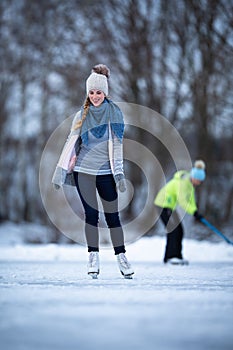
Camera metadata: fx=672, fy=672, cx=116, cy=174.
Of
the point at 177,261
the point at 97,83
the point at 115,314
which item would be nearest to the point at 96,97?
the point at 97,83

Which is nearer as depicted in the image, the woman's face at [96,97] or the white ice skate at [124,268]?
the white ice skate at [124,268]

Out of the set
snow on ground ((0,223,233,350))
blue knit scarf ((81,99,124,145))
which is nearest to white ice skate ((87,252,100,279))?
snow on ground ((0,223,233,350))

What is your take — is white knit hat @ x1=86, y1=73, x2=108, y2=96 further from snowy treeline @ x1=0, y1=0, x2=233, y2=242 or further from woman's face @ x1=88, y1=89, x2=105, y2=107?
snowy treeline @ x1=0, y1=0, x2=233, y2=242

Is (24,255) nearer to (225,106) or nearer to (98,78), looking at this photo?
(98,78)

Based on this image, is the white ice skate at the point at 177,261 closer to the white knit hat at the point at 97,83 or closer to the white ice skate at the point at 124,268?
the white ice skate at the point at 124,268

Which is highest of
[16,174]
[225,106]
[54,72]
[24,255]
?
[54,72]

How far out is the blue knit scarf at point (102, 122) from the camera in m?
5.36

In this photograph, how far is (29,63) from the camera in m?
21.7

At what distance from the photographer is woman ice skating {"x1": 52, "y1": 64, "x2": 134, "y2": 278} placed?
5352 mm

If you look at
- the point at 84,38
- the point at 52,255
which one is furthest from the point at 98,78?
the point at 84,38

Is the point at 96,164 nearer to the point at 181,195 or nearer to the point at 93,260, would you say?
the point at 93,260

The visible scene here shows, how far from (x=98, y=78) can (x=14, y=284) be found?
5.97 feet

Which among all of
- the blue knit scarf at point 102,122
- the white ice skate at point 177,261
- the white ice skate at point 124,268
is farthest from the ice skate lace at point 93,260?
the white ice skate at point 177,261

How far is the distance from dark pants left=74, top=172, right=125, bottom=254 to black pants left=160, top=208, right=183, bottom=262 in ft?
10.1
